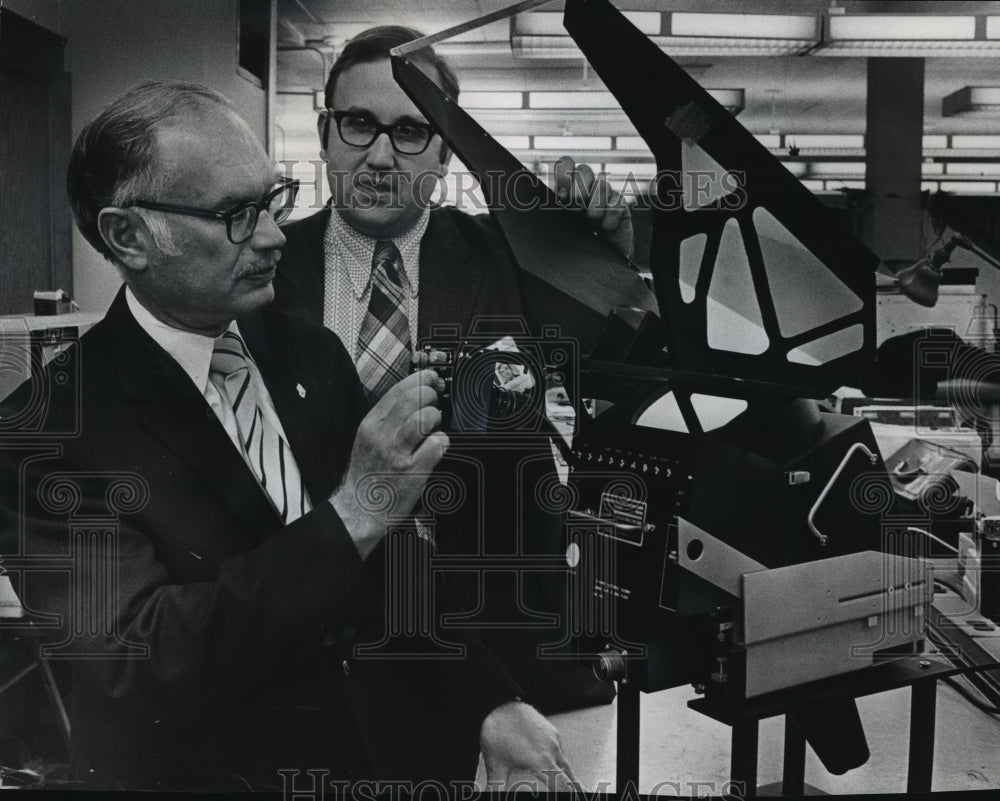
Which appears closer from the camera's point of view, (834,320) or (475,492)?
(834,320)

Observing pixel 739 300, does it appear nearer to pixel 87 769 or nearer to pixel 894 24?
pixel 894 24

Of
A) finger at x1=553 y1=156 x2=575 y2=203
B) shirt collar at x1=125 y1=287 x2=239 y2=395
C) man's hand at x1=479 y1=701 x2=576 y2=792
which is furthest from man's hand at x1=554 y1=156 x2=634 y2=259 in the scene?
man's hand at x1=479 y1=701 x2=576 y2=792

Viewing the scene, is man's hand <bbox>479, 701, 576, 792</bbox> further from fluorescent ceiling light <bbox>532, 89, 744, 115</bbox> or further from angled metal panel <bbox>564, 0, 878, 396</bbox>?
fluorescent ceiling light <bbox>532, 89, 744, 115</bbox>

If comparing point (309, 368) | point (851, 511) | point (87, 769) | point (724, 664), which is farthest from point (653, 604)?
point (87, 769)

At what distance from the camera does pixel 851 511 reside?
6.70 feet

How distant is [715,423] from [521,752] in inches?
34.7

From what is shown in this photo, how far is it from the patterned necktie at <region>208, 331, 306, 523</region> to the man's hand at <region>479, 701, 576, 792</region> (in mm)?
670

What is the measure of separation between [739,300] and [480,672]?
3.41 feet

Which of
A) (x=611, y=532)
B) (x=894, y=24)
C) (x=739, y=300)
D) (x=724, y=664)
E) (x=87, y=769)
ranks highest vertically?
(x=894, y=24)

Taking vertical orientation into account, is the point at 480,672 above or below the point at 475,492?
below

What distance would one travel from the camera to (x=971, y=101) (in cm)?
229

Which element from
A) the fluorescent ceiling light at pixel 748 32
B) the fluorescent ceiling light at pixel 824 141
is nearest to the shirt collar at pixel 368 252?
the fluorescent ceiling light at pixel 748 32

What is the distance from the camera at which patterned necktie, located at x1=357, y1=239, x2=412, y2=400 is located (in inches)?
90.4

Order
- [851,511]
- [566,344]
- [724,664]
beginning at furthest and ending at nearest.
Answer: [566,344]
[851,511]
[724,664]
